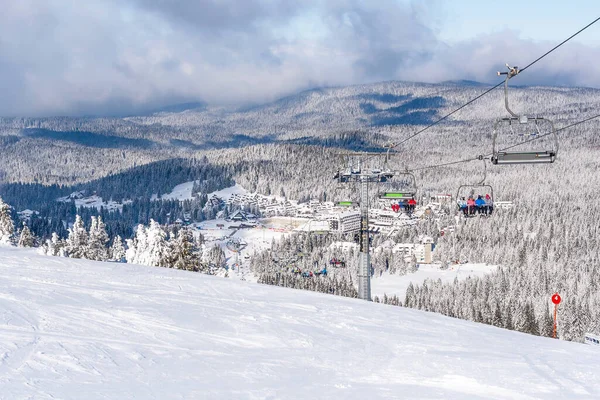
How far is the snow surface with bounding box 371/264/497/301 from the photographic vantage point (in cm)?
9532

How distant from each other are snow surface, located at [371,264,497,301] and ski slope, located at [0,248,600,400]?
77083 millimetres

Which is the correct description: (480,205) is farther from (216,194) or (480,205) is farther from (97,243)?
(216,194)

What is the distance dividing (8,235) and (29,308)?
33862mm

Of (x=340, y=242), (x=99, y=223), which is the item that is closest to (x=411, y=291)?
(x=340, y=242)

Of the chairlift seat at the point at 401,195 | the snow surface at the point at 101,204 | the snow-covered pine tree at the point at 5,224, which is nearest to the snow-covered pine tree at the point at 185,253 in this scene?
the snow-covered pine tree at the point at 5,224

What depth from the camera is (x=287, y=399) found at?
7.57 metres

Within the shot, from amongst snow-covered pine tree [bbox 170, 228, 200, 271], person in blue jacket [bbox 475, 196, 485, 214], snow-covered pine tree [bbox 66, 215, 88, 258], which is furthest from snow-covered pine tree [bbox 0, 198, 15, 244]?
person in blue jacket [bbox 475, 196, 485, 214]

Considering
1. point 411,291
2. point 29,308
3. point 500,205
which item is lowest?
point 411,291

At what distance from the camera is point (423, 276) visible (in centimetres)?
10606

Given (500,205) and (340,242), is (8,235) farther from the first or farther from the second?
(500,205)

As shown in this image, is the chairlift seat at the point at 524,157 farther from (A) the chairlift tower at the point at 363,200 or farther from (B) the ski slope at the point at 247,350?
(A) the chairlift tower at the point at 363,200

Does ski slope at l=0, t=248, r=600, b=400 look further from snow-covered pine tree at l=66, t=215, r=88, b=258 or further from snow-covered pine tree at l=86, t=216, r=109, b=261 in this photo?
snow-covered pine tree at l=66, t=215, r=88, b=258

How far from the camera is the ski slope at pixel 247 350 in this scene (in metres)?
7.88

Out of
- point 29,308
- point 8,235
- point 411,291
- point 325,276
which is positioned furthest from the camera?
point 325,276
